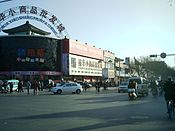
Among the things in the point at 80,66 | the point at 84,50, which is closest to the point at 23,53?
the point at 80,66

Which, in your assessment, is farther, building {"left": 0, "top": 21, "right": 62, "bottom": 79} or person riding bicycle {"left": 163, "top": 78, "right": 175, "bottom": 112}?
building {"left": 0, "top": 21, "right": 62, "bottom": 79}

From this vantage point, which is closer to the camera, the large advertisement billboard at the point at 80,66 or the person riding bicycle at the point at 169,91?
the person riding bicycle at the point at 169,91

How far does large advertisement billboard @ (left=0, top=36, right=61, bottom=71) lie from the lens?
249 feet

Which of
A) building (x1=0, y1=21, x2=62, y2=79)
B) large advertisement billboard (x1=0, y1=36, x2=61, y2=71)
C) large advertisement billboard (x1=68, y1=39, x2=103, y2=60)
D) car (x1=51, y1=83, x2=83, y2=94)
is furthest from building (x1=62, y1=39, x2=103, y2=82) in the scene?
car (x1=51, y1=83, x2=83, y2=94)

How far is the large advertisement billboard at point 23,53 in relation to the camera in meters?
76.0

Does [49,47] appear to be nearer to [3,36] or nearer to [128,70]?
[3,36]

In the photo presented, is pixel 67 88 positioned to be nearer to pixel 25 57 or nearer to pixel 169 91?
pixel 169 91

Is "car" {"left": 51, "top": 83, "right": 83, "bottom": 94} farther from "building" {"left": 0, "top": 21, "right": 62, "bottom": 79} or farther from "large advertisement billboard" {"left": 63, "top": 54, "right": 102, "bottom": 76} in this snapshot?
"large advertisement billboard" {"left": 63, "top": 54, "right": 102, "bottom": 76}

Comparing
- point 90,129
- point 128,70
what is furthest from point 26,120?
point 128,70

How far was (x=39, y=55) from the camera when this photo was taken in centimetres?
7700

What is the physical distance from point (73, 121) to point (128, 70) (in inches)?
4521

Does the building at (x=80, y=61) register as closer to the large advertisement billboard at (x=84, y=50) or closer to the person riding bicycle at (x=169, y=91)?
the large advertisement billboard at (x=84, y=50)

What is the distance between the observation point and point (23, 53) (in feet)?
250

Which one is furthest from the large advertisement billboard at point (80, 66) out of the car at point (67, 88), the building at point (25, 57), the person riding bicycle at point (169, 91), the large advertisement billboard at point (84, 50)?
the person riding bicycle at point (169, 91)
